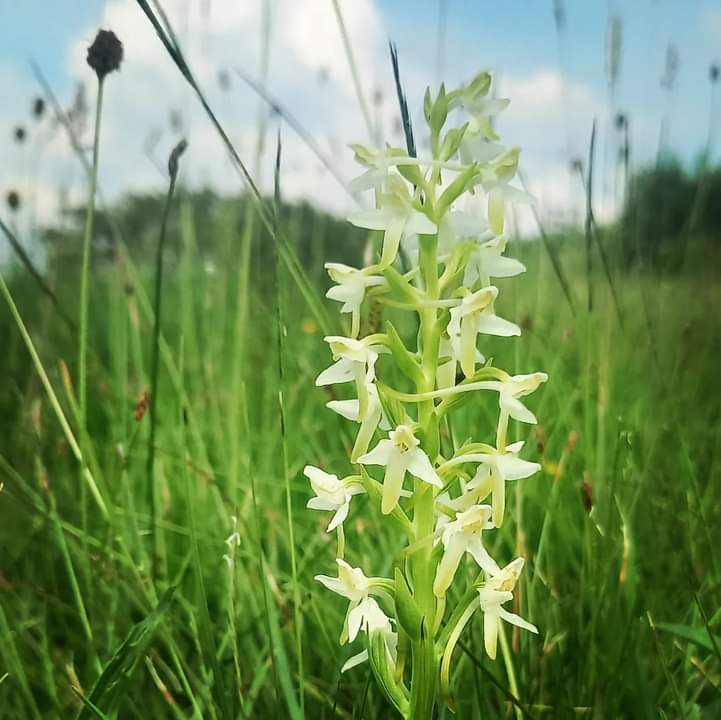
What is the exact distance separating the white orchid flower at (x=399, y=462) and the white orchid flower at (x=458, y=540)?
39 mm

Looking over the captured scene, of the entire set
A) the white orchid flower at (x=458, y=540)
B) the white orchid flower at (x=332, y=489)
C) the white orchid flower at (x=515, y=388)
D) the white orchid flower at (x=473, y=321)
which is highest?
the white orchid flower at (x=473, y=321)

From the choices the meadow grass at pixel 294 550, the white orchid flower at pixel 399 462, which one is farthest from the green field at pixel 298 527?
the white orchid flower at pixel 399 462

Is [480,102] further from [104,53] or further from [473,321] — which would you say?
[104,53]

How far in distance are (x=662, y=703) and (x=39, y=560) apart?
0.95 m

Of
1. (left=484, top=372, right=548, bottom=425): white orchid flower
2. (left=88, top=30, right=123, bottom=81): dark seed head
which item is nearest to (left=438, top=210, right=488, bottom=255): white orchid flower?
(left=484, top=372, right=548, bottom=425): white orchid flower

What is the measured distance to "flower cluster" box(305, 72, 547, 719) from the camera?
23.6 inches

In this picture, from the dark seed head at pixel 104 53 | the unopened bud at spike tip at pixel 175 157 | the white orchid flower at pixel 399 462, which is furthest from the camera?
the dark seed head at pixel 104 53

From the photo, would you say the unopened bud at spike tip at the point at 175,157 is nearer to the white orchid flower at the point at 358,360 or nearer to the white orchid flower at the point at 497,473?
the white orchid flower at the point at 358,360

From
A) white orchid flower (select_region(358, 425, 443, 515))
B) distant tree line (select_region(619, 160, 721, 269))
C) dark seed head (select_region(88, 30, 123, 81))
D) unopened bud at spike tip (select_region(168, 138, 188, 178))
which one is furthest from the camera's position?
distant tree line (select_region(619, 160, 721, 269))

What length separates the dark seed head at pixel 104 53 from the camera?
32.2 inches

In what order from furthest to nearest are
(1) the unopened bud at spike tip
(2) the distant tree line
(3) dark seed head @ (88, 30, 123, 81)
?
(2) the distant tree line, (3) dark seed head @ (88, 30, 123, 81), (1) the unopened bud at spike tip

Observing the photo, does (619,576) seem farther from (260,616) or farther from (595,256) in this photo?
(595,256)

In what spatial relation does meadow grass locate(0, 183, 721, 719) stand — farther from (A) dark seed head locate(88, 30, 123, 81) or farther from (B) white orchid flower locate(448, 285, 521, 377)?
(A) dark seed head locate(88, 30, 123, 81)

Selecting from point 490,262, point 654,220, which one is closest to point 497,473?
point 490,262
